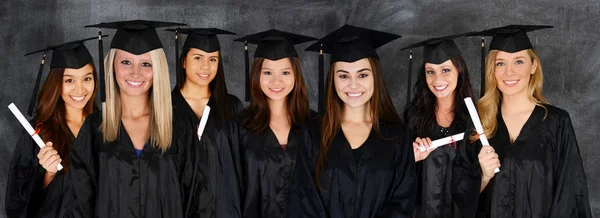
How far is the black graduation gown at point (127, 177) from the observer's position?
4.77m

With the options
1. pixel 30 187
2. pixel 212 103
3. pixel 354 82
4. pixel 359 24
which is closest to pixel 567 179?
pixel 354 82

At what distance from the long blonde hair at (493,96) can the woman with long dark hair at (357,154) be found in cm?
73

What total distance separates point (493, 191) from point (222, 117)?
70.8 inches

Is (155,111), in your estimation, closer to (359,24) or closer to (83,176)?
(83,176)

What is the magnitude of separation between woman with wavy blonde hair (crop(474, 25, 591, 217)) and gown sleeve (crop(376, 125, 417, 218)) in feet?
1.91

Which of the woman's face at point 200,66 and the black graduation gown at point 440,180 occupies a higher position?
the woman's face at point 200,66

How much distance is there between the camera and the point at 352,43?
16.4 ft

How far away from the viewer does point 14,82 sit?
7.69m

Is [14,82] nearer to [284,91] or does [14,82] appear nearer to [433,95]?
[284,91]

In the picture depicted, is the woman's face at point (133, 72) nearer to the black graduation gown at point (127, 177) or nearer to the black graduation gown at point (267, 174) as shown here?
the black graduation gown at point (127, 177)

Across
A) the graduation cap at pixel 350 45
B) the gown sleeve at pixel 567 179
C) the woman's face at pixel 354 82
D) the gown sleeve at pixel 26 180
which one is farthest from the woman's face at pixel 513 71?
the gown sleeve at pixel 26 180

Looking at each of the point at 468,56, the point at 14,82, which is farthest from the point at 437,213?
the point at 14,82

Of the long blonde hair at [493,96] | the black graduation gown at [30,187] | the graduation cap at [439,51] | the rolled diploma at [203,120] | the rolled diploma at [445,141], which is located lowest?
the black graduation gown at [30,187]

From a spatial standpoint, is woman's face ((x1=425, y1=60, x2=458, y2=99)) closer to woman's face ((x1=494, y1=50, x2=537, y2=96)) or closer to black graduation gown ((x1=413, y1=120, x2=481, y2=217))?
black graduation gown ((x1=413, y1=120, x2=481, y2=217))
